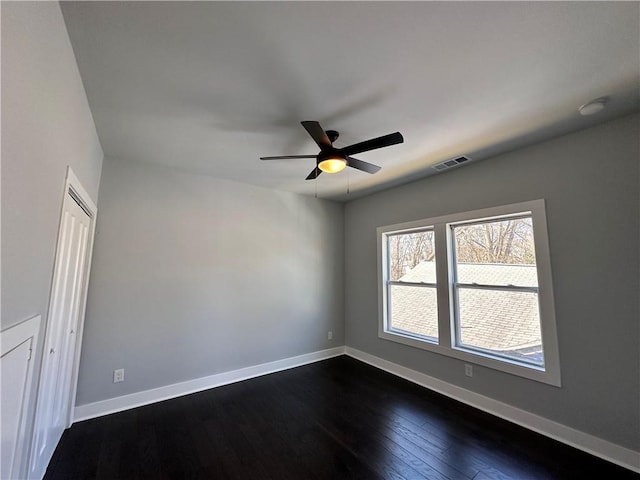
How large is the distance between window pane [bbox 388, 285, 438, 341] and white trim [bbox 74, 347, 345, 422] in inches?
55.2

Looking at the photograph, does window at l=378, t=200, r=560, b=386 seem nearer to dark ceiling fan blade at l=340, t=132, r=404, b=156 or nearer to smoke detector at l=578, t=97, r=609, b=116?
smoke detector at l=578, t=97, r=609, b=116

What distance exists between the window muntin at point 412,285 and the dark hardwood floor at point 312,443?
2.95 ft

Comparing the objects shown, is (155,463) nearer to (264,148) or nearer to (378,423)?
(378,423)

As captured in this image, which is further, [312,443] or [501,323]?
[501,323]

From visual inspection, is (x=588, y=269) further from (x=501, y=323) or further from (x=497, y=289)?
(x=501, y=323)

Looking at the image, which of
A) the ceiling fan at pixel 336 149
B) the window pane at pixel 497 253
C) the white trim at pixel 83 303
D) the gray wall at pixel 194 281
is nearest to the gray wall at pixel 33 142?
the white trim at pixel 83 303

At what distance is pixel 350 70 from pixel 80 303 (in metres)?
3.12

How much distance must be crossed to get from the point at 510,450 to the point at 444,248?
2.00 metres

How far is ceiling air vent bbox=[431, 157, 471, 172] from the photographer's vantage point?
3.01m

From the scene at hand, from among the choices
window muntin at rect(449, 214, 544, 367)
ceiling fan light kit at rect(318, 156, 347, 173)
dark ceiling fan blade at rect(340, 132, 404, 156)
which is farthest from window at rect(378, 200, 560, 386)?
ceiling fan light kit at rect(318, 156, 347, 173)

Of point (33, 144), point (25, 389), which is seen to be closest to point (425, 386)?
point (25, 389)

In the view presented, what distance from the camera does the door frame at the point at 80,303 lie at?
156cm

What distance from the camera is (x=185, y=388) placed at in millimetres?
3125

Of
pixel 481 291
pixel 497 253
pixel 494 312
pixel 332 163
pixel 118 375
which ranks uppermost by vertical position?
pixel 332 163
